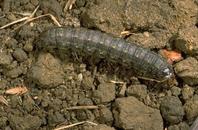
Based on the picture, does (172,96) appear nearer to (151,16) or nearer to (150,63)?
(150,63)

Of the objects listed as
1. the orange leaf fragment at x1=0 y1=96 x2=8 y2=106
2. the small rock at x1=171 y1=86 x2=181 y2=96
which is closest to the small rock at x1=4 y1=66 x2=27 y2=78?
the orange leaf fragment at x1=0 y1=96 x2=8 y2=106

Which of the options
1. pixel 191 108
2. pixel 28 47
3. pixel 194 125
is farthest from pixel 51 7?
pixel 194 125

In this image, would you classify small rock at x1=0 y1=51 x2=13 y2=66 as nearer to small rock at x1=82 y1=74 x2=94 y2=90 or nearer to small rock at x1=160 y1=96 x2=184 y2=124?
small rock at x1=82 y1=74 x2=94 y2=90

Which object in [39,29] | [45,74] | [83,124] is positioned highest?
[39,29]

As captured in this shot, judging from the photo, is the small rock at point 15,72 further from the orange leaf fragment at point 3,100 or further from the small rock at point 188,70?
the small rock at point 188,70

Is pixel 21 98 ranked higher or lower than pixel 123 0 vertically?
lower

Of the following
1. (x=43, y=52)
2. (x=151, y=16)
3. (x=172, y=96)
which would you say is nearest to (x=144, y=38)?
(x=151, y=16)
